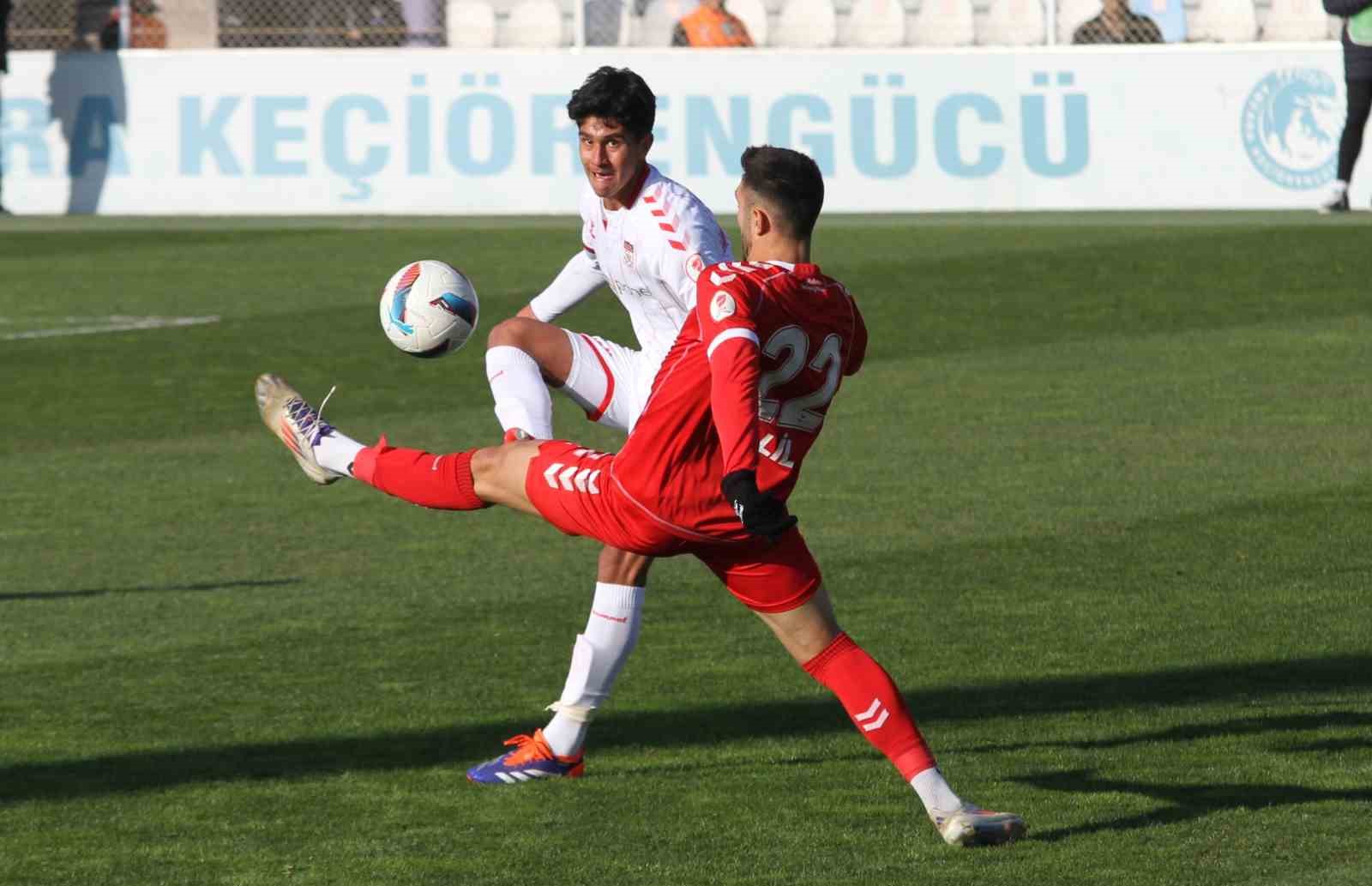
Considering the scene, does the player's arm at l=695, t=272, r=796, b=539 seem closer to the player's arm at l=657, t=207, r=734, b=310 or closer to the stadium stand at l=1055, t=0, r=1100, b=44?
the player's arm at l=657, t=207, r=734, b=310

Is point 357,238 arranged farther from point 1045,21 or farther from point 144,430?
point 144,430

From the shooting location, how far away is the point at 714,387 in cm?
494

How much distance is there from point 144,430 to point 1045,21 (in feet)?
38.8

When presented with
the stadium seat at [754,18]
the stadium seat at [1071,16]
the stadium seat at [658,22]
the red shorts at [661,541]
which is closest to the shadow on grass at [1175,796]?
the red shorts at [661,541]

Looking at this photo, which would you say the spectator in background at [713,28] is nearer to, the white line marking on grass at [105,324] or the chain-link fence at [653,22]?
the chain-link fence at [653,22]

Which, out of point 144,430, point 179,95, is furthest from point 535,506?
point 179,95

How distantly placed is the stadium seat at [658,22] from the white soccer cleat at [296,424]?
53.8 ft

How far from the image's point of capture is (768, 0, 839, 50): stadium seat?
22.0 metres

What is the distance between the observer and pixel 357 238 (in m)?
21.2

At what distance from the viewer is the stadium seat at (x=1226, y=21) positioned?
2123 centimetres

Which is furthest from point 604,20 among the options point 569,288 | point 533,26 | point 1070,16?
point 569,288

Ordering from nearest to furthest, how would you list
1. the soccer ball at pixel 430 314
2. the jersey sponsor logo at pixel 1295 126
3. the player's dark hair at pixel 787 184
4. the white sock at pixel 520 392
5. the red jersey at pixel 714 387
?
1. the red jersey at pixel 714 387
2. the player's dark hair at pixel 787 184
3. the white sock at pixel 520 392
4. the soccer ball at pixel 430 314
5. the jersey sponsor logo at pixel 1295 126

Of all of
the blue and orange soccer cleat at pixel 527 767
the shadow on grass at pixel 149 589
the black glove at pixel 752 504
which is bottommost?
the shadow on grass at pixel 149 589

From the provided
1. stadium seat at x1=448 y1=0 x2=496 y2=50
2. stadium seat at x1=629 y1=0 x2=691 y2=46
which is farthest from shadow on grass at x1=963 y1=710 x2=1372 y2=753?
stadium seat at x1=448 y1=0 x2=496 y2=50
